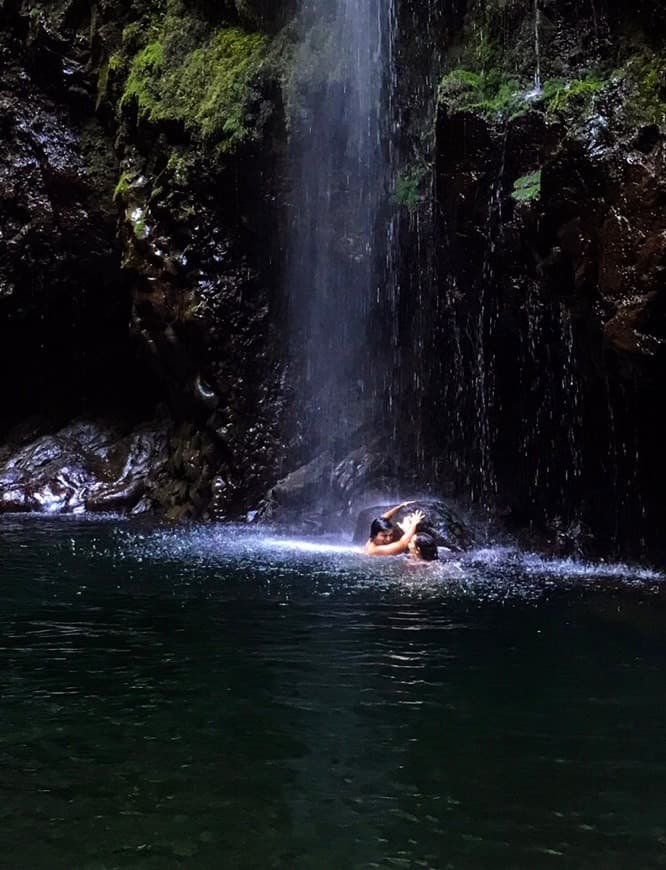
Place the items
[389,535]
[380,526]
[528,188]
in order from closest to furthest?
1. [528,188]
2. [389,535]
3. [380,526]

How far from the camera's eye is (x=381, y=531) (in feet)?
44.9

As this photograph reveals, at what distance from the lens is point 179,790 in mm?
4566

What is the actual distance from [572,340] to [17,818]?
10793 mm

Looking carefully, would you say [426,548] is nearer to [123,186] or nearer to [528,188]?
[528,188]

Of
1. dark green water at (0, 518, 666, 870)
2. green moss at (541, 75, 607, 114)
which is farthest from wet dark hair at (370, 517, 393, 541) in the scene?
green moss at (541, 75, 607, 114)

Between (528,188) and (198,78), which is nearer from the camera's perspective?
(528,188)

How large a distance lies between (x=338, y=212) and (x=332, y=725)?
1354 cm

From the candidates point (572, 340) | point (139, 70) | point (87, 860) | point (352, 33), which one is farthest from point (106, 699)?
point (139, 70)

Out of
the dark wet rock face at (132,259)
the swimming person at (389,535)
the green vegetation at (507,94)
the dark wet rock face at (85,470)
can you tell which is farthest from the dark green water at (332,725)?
the dark wet rock face at (85,470)

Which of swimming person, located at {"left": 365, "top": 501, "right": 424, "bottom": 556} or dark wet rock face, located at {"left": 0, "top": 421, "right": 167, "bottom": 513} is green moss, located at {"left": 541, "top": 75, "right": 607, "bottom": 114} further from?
dark wet rock face, located at {"left": 0, "top": 421, "right": 167, "bottom": 513}

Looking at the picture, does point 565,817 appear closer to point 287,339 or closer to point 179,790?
point 179,790

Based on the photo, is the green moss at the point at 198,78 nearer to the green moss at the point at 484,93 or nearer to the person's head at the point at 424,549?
the green moss at the point at 484,93

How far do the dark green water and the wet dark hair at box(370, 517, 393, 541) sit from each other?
3142 mm

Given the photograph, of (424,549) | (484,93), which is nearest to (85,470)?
(424,549)
